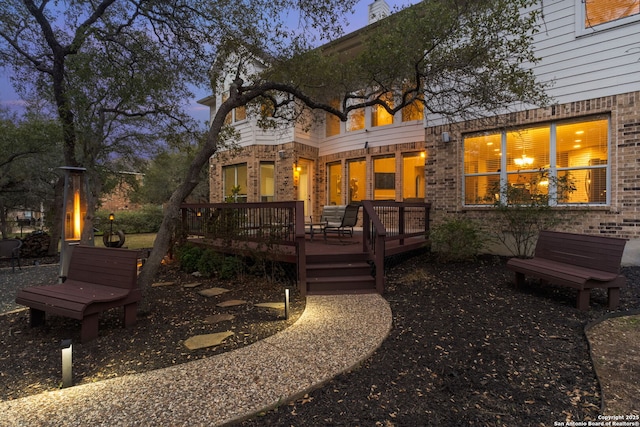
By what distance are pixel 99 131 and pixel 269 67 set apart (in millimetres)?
4355

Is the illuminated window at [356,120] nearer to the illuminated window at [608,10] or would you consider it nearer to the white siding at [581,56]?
the white siding at [581,56]

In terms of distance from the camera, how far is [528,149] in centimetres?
706

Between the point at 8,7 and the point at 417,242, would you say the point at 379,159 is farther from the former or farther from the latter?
the point at 8,7

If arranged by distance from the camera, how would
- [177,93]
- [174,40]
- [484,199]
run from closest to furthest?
[174,40] → [484,199] → [177,93]

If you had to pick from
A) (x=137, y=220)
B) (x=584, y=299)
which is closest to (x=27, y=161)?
Answer: (x=137, y=220)

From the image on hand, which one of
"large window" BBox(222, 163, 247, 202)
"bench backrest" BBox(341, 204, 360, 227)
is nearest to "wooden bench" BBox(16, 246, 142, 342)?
"bench backrest" BBox(341, 204, 360, 227)

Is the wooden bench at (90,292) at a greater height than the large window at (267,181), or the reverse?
the large window at (267,181)

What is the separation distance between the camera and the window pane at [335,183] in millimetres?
11783

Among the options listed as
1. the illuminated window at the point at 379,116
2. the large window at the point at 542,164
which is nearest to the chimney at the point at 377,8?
the illuminated window at the point at 379,116

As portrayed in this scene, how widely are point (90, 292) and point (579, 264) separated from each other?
640 centimetres

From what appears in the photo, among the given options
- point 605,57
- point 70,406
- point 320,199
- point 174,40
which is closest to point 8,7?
point 174,40

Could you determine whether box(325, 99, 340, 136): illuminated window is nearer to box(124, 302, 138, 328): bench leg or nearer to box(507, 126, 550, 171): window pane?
box(507, 126, 550, 171): window pane

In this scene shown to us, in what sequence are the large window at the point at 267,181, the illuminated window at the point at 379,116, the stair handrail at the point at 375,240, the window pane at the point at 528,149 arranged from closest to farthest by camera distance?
the stair handrail at the point at 375,240 < the window pane at the point at 528,149 < the illuminated window at the point at 379,116 < the large window at the point at 267,181

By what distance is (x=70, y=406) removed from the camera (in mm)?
2152
